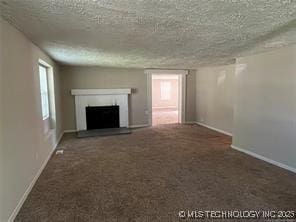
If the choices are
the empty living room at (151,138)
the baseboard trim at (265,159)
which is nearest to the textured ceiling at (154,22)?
the empty living room at (151,138)

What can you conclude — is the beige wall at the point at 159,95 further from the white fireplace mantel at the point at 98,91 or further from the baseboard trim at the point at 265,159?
the baseboard trim at the point at 265,159

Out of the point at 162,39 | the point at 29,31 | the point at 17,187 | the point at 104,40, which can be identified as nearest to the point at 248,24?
the point at 162,39

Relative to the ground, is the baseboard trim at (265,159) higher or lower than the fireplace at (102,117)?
lower

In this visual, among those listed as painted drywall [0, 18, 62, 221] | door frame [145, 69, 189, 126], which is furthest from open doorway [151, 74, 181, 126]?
painted drywall [0, 18, 62, 221]

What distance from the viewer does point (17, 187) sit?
222 cm

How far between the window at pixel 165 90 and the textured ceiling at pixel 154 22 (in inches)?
319

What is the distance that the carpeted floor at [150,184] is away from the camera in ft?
7.32

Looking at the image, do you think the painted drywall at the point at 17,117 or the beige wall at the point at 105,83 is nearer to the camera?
the painted drywall at the point at 17,117

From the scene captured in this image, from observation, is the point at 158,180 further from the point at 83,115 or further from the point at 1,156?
the point at 83,115

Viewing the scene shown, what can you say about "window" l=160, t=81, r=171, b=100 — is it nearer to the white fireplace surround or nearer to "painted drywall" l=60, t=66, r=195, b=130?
"painted drywall" l=60, t=66, r=195, b=130

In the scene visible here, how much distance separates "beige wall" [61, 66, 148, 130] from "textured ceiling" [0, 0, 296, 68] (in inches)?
117

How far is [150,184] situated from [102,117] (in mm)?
3839

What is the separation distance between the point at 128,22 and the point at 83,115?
14.9 ft

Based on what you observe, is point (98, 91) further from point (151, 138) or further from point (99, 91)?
point (151, 138)
